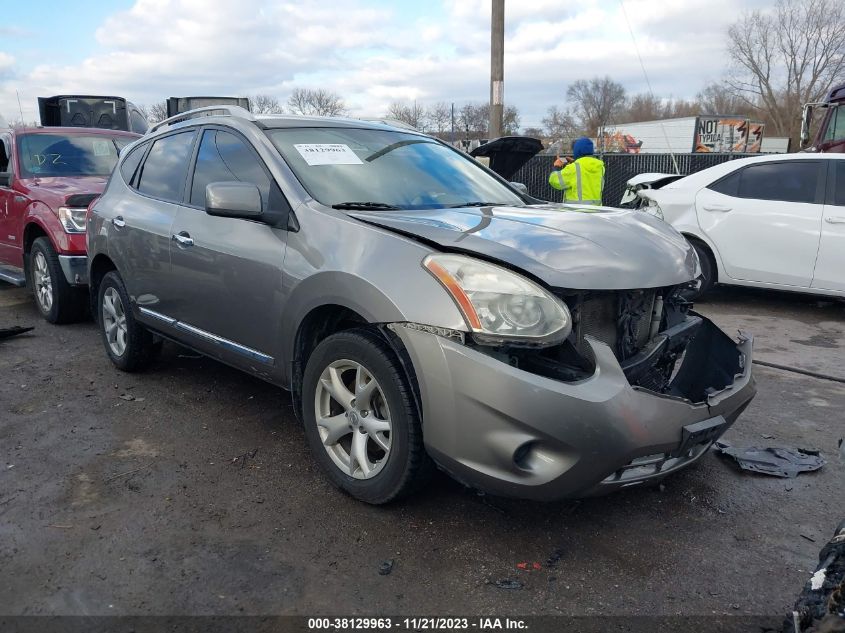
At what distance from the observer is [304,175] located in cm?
339

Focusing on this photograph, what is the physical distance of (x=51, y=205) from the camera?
20.4 ft

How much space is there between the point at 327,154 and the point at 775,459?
2.80 metres

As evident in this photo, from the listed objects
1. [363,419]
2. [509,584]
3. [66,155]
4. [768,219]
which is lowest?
[509,584]

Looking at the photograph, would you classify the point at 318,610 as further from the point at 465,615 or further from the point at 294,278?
the point at 294,278

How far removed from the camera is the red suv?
6.06 m

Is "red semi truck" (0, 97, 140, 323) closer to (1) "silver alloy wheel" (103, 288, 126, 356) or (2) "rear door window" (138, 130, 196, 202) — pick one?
(1) "silver alloy wheel" (103, 288, 126, 356)

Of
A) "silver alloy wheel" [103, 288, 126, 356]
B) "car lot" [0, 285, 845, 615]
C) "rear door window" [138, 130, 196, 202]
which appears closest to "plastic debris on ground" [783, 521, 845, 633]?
"car lot" [0, 285, 845, 615]

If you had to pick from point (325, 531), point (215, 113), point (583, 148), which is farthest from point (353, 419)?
point (583, 148)

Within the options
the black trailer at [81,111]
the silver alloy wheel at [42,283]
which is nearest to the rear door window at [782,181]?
the silver alloy wheel at [42,283]

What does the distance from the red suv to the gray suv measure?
7.64 feet

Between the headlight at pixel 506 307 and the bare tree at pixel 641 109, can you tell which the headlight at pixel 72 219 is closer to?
the headlight at pixel 506 307

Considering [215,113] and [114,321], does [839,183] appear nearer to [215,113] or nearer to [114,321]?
[215,113]

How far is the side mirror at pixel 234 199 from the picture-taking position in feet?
10.7

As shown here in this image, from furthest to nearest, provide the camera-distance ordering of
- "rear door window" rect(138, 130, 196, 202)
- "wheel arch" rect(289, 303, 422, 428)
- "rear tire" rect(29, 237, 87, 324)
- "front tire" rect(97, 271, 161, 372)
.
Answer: "rear tire" rect(29, 237, 87, 324), "front tire" rect(97, 271, 161, 372), "rear door window" rect(138, 130, 196, 202), "wheel arch" rect(289, 303, 422, 428)
